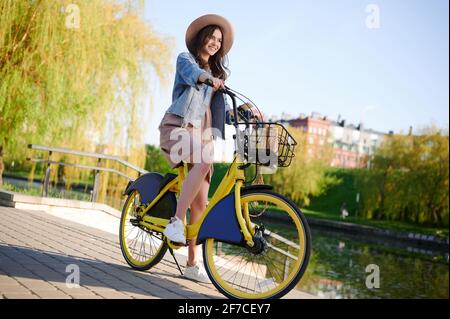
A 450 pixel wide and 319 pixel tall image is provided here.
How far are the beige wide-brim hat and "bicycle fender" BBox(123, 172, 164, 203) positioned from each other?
3.43 ft

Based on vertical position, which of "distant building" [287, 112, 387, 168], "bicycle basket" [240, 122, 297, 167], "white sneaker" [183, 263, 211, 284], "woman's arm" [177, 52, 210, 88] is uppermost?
"distant building" [287, 112, 387, 168]

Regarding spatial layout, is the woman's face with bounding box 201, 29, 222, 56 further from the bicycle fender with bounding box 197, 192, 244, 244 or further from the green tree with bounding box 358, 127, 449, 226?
the green tree with bounding box 358, 127, 449, 226

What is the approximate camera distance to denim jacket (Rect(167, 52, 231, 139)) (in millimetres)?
3419

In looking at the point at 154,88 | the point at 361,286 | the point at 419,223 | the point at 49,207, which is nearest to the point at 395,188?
the point at 419,223

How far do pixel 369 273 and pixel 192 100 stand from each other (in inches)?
581

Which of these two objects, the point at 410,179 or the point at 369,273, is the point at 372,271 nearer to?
the point at 369,273

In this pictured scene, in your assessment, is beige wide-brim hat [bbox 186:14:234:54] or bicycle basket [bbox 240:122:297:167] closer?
bicycle basket [bbox 240:122:297:167]

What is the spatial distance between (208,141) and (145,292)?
1.13 m

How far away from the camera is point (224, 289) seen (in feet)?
10.5

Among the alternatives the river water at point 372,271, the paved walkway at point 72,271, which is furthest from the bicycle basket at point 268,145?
the river water at point 372,271

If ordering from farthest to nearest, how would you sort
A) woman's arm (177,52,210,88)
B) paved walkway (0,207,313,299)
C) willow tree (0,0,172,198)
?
willow tree (0,0,172,198) → woman's arm (177,52,210,88) → paved walkway (0,207,313,299)

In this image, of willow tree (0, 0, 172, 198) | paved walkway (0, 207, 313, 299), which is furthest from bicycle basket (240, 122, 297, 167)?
willow tree (0, 0, 172, 198)

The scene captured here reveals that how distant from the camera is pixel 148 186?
4.04 m
